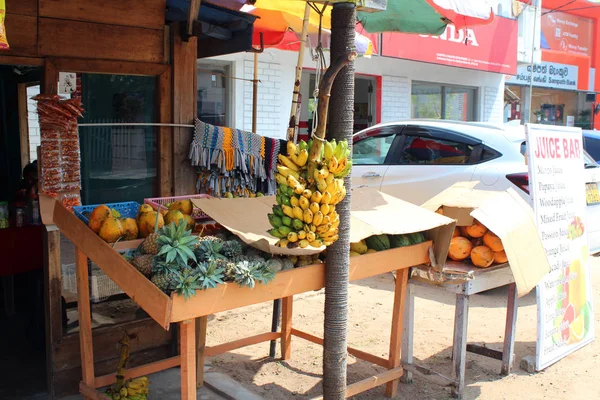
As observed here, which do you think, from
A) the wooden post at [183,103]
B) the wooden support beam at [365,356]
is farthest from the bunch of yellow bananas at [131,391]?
the wooden post at [183,103]

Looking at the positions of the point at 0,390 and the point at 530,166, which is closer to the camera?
the point at 0,390

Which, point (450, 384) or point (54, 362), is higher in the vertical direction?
point (54, 362)

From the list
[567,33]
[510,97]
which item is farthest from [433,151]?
[567,33]

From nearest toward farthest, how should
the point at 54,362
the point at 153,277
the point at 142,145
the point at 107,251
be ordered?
the point at 153,277 < the point at 107,251 < the point at 54,362 < the point at 142,145

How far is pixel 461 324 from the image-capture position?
409cm

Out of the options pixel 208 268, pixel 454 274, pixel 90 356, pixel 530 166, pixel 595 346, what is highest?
pixel 530 166

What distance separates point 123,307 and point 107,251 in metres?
1.50

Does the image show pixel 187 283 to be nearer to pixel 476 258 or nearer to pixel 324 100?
pixel 324 100

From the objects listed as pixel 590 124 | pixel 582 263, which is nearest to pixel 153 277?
pixel 582 263

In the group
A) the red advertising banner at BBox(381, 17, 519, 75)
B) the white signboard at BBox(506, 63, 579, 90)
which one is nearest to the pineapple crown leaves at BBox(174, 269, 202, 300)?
the red advertising banner at BBox(381, 17, 519, 75)

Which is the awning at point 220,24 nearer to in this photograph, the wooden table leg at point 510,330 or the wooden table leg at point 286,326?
the wooden table leg at point 286,326

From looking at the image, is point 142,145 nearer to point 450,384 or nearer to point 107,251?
point 107,251

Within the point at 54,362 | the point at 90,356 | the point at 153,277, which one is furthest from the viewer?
the point at 54,362

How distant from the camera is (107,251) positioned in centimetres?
299
